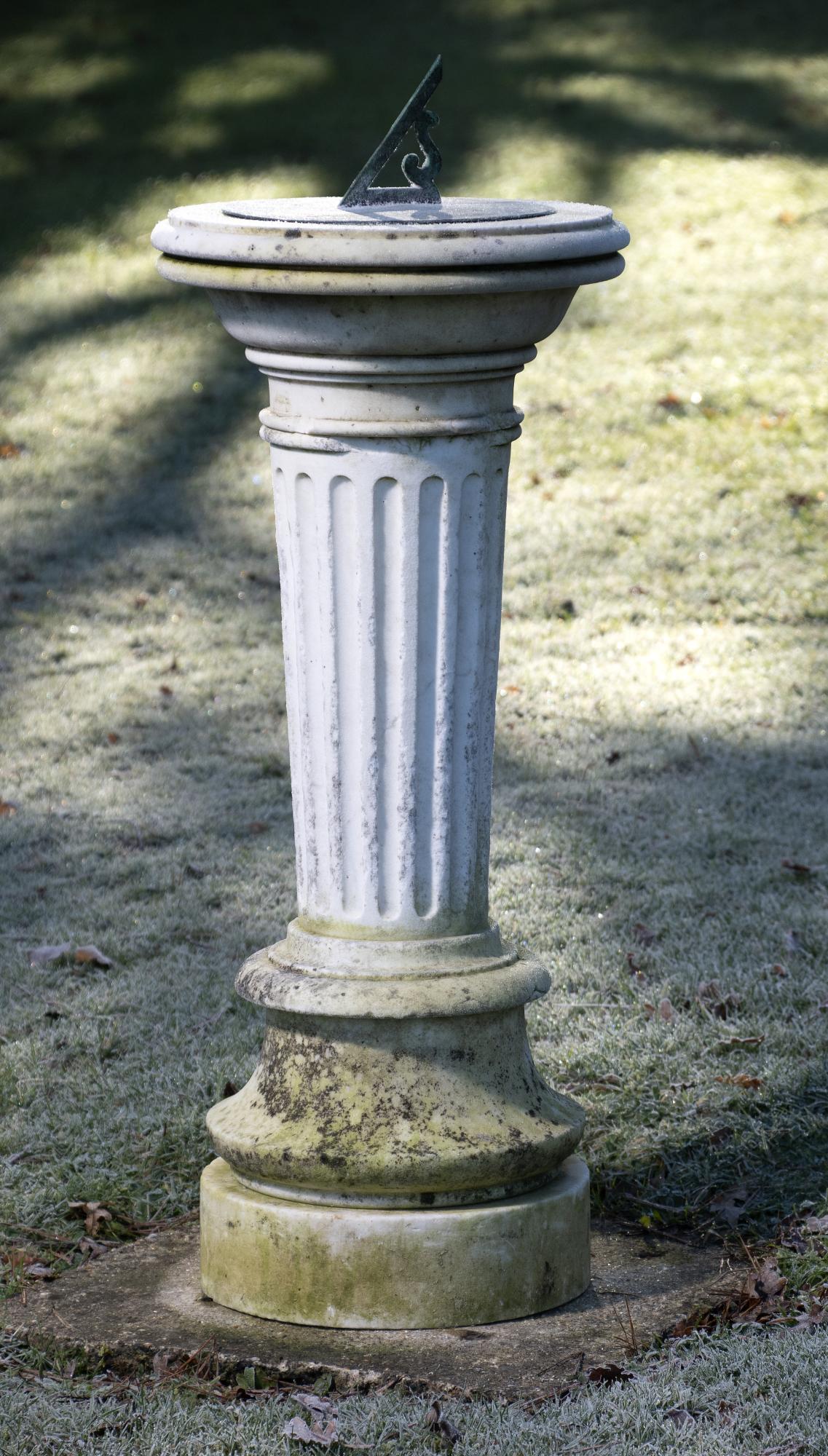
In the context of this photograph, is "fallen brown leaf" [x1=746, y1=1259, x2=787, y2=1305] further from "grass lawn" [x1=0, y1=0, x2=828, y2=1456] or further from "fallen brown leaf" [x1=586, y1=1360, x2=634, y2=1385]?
"fallen brown leaf" [x1=586, y1=1360, x2=634, y2=1385]

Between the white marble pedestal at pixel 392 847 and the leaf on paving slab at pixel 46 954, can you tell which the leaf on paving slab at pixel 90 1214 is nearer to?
the white marble pedestal at pixel 392 847

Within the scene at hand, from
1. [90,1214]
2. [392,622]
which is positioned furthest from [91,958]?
[392,622]

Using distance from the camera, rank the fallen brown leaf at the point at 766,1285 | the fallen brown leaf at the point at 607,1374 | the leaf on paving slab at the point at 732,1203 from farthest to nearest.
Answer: the leaf on paving slab at the point at 732,1203 < the fallen brown leaf at the point at 766,1285 < the fallen brown leaf at the point at 607,1374

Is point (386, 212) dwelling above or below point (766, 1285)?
above

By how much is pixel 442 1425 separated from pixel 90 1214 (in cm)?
114

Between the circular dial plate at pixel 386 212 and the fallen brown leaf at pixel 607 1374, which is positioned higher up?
the circular dial plate at pixel 386 212

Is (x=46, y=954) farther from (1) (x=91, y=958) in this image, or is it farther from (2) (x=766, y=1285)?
(2) (x=766, y=1285)

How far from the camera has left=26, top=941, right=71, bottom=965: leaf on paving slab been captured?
15.6ft

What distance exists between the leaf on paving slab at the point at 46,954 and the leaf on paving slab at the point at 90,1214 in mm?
1263

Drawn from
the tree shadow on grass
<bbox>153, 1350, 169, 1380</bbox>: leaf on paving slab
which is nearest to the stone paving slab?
<bbox>153, 1350, 169, 1380</bbox>: leaf on paving slab

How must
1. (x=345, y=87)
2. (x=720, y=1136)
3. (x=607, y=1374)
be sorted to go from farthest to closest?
(x=345, y=87) < (x=720, y=1136) < (x=607, y=1374)

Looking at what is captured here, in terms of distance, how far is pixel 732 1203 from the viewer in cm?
353

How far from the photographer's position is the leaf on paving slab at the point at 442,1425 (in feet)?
8.65

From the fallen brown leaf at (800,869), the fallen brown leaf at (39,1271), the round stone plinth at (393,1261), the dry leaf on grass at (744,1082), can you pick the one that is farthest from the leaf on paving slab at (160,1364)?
the fallen brown leaf at (800,869)
